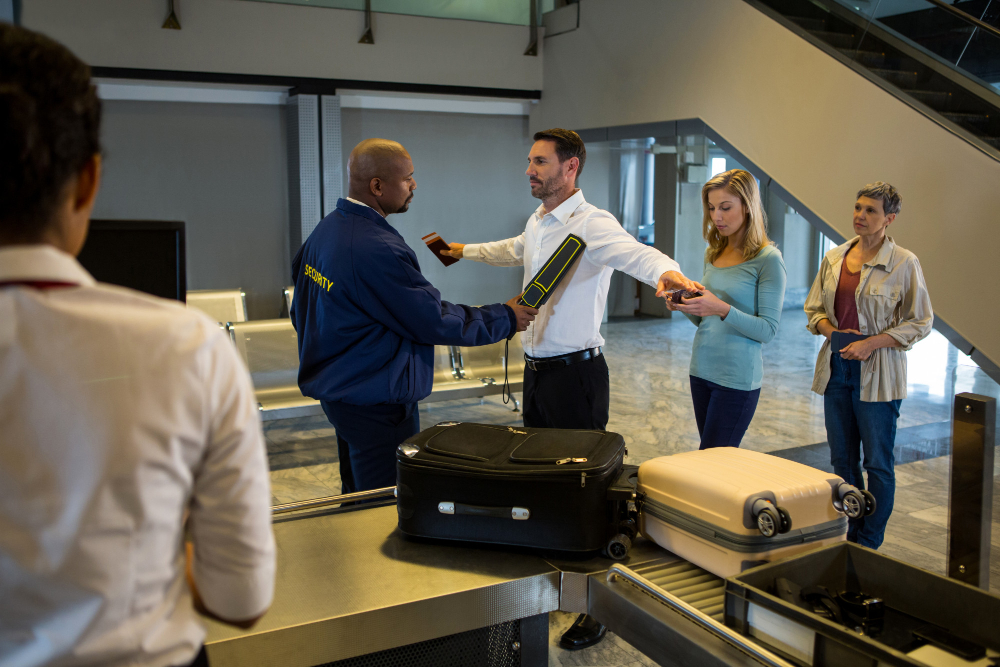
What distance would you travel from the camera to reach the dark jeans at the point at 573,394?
300cm

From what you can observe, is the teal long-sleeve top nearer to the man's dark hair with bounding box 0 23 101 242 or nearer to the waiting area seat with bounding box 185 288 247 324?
the man's dark hair with bounding box 0 23 101 242

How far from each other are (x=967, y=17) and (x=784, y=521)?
17.0ft

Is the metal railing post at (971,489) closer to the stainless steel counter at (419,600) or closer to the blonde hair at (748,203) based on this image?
the stainless steel counter at (419,600)

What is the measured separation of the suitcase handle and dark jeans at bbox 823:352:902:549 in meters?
2.13

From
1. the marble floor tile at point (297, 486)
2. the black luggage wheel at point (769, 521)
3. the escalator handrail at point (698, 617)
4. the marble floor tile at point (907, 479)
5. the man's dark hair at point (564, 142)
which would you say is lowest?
the marble floor tile at point (297, 486)

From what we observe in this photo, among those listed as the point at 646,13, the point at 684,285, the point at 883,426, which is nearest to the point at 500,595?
the point at 684,285

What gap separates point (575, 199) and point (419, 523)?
1.67 metres

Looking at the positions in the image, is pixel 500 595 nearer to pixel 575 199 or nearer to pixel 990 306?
pixel 575 199

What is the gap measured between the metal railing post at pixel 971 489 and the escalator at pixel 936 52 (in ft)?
12.7

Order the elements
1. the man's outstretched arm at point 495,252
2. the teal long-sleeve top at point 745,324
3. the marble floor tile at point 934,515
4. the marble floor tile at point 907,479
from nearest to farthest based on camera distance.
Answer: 1. the teal long-sleeve top at point 745,324
2. the man's outstretched arm at point 495,252
3. the marble floor tile at point 934,515
4. the marble floor tile at point 907,479

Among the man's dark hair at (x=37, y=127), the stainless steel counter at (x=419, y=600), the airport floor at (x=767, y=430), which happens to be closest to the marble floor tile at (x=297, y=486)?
the airport floor at (x=767, y=430)

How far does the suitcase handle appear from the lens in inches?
67.0

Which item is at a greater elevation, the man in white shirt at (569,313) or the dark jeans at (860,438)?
the man in white shirt at (569,313)

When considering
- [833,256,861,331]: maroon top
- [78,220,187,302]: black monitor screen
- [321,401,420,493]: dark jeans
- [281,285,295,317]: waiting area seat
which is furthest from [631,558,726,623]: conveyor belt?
[281,285,295,317]: waiting area seat
